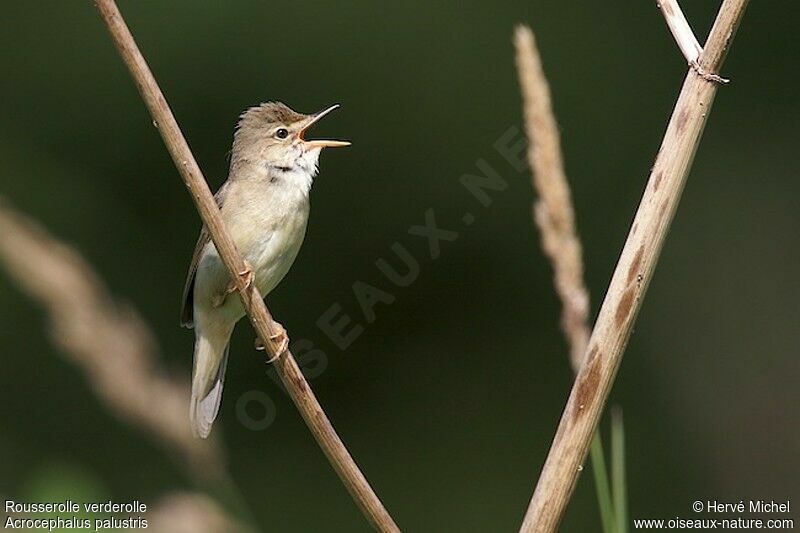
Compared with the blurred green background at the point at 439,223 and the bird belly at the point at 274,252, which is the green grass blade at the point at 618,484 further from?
the blurred green background at the point at 439,223

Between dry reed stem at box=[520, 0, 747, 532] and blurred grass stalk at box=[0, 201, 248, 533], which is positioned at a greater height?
dry reed stem at box=[520, 0, 747, 532]

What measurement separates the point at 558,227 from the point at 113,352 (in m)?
0.94

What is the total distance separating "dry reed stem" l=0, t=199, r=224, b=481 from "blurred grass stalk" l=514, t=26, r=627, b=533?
2.46 feet

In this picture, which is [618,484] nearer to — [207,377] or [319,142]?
[319,142]

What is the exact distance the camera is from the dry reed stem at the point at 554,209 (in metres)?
2.01

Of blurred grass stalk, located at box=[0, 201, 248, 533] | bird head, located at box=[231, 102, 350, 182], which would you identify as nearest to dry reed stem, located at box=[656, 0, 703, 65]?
blurred grass stalk, located at box=[0, 201, 248, 533]

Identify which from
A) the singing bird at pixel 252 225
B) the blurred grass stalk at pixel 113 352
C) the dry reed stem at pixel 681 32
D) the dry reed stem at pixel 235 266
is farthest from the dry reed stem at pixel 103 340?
the dry reed stem at pixel 681 32

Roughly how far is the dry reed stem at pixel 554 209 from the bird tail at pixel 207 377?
172cm

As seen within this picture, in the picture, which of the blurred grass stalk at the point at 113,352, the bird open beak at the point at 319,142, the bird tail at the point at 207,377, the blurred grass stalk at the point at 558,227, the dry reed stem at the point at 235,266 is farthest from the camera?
the bird tail at the point at 207,377

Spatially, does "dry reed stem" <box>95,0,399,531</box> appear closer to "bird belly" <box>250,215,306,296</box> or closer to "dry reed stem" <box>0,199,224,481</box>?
"dry reed stem" <box>0,199,224,481</box>

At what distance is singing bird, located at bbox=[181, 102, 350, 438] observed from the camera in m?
3.38

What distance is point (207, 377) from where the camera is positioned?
146 inches

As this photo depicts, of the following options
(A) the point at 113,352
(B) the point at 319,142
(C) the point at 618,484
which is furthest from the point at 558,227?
(B) the point at 319,142

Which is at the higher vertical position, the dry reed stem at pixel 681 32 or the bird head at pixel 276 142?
the dry reed stem at pixel 681 32
